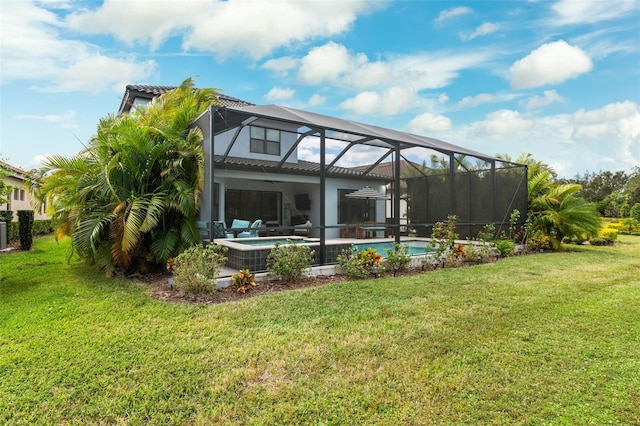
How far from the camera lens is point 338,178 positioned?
16.2m

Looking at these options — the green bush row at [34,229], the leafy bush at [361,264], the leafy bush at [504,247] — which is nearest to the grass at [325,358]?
the leafy bush at [361,264]

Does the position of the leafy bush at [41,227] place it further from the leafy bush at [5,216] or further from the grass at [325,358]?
the grass at [325,358]

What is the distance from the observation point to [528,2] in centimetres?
1101

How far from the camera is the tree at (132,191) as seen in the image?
6.85 meters

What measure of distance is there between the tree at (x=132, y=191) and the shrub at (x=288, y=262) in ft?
5.49

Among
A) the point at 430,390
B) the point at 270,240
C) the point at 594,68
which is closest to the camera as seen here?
the point at 430,390

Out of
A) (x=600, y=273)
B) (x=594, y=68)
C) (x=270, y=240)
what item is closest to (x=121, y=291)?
(x=270, y=240)

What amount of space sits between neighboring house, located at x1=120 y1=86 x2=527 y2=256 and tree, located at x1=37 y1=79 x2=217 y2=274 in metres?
0.96

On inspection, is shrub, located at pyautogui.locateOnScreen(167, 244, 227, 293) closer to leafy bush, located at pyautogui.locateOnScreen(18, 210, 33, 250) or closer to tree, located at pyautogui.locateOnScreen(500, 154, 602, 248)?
leafy bush, located at pyautogui.locateOnScreen(18, 210, 33, 250)

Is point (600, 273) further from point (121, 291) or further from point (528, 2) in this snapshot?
point (121, 291)

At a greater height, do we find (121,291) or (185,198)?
(185,198)

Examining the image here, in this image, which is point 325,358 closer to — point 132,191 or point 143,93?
point 132,191

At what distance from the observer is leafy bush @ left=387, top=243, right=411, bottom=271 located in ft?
26.0

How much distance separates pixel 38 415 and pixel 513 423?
11.7 feet
